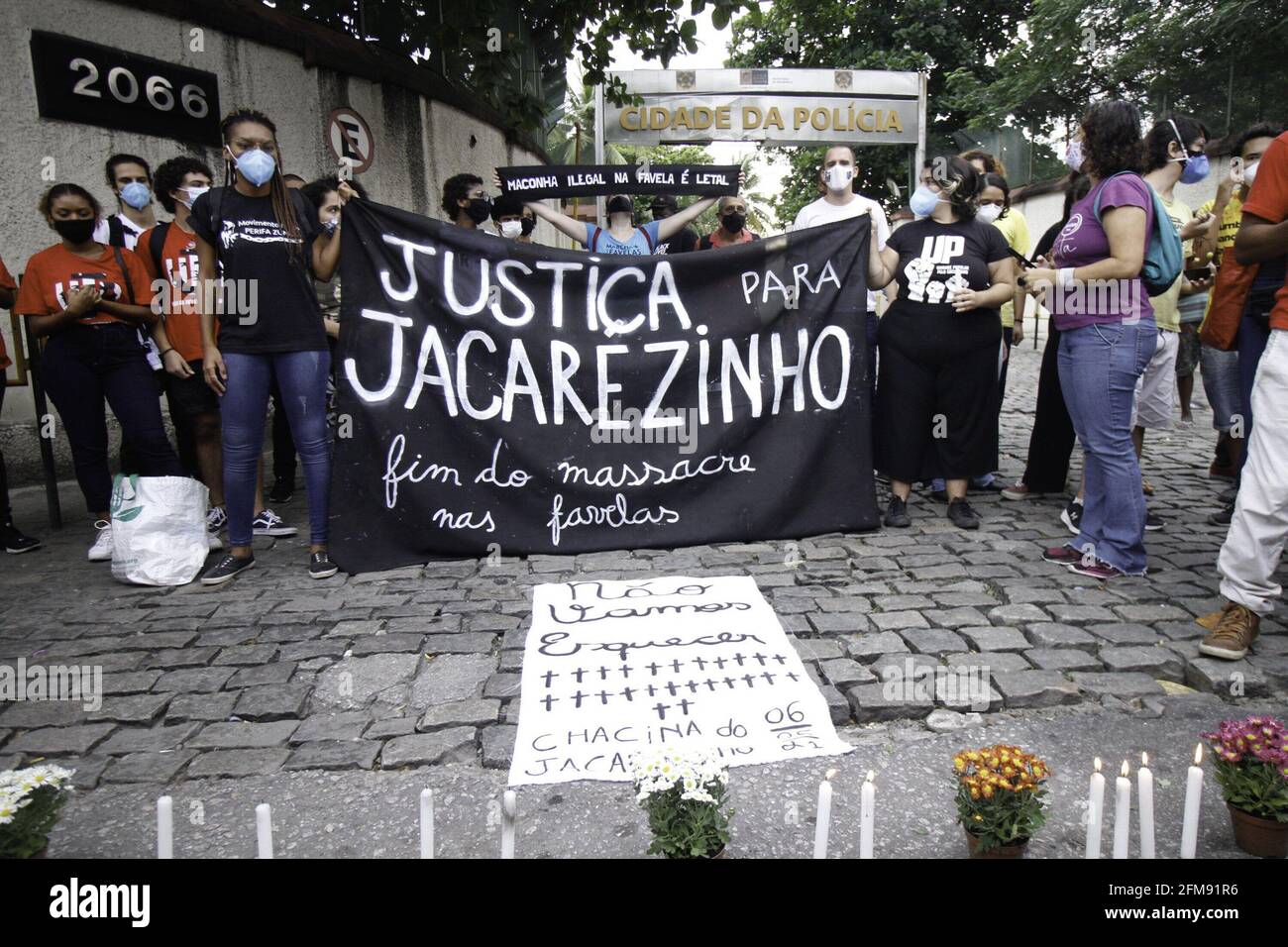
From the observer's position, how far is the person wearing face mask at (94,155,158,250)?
5352 millimetres

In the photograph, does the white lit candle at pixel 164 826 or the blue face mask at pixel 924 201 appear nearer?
the white lit candle at pixel 164 826

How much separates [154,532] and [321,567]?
82cm

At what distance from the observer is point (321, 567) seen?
4.45m

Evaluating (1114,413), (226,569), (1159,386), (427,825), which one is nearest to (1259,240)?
(1114,413)

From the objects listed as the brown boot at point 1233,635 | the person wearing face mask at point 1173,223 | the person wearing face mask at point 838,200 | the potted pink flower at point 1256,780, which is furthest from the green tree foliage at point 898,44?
the potted pink flower at point 1256,780

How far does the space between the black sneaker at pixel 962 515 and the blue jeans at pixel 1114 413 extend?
0.84 metres

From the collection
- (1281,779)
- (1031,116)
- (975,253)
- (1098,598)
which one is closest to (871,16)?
(1031,116)

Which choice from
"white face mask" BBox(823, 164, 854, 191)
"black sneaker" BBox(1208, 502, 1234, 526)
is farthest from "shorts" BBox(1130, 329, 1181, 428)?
"white face mask" BBox(823, 164, 854, 191)

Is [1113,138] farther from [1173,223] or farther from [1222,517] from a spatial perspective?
[1222,517]

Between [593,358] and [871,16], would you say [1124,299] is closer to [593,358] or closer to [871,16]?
[593,358]

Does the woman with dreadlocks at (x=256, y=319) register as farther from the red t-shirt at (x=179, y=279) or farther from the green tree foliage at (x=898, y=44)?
the green tree foliage at (x=898, y=44)

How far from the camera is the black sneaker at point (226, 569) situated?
4336 millimetres

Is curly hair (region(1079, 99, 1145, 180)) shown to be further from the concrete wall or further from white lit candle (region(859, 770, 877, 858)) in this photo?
the concrete wall
